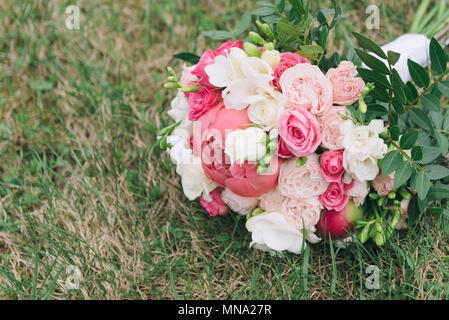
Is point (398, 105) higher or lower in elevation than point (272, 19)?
lower

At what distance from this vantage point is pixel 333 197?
3.73 ft

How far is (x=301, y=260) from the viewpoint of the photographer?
51.6 inches

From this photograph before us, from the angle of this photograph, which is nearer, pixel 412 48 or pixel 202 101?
pixel 202 101

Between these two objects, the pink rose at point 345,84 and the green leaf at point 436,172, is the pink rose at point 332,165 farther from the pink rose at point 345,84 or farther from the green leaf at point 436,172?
the green leaf at point 436,172

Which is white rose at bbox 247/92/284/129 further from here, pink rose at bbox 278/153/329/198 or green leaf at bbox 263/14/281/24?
green leaf at bbox 263/14/281/24

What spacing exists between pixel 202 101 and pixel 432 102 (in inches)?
21.7

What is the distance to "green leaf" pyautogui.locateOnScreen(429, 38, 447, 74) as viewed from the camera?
109cm

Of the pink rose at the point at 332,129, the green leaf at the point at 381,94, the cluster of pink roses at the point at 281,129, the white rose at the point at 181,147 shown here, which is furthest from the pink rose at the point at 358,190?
the white rose at the point at 181,147

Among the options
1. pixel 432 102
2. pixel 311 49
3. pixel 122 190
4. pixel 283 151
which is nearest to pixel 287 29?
pixel 311 49

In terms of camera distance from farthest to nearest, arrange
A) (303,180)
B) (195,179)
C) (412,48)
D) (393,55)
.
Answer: (412,48)
(195,179)
(303,180)
(393,55)

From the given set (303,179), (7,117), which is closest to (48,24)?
(7,117)

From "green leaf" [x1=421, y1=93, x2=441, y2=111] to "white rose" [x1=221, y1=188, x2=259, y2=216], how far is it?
474mm

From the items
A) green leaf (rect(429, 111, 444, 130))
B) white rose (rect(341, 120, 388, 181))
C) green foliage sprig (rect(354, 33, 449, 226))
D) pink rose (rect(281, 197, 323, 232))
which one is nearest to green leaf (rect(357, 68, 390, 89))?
green foliage sprig (rect(354, 33, 449, 226))

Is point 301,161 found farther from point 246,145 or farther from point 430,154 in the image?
point 430,154
